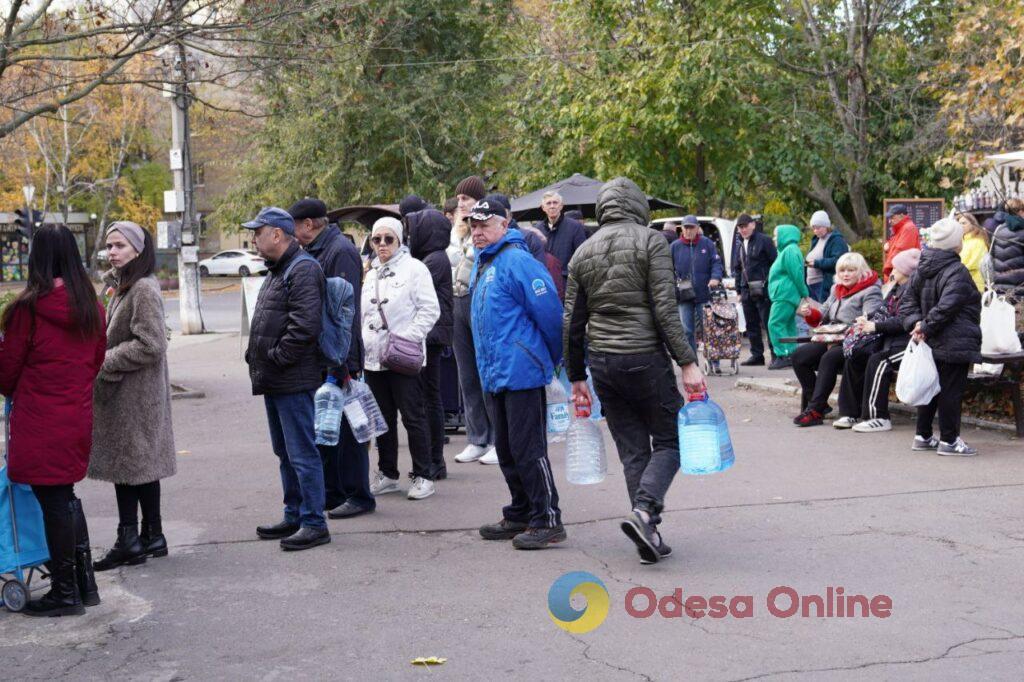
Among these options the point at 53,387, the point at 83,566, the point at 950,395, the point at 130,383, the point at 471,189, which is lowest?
the point at 83,566

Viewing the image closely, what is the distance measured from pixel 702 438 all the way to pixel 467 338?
330cm

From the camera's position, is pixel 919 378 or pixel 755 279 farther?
pixel 755 279

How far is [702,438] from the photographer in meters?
6.31

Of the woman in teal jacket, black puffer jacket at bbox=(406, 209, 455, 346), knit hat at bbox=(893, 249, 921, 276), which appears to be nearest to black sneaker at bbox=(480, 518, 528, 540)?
black puffer jacket at bbox=(406, 209, 455, 346)

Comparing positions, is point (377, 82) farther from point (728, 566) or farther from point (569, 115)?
point (728, 566)

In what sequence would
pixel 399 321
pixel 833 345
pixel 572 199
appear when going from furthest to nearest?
pixel 572 199
pixel 833 345
pixel 399 321

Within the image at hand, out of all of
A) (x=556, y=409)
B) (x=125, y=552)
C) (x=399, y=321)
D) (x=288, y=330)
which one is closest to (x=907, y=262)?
(x=556, y=409)

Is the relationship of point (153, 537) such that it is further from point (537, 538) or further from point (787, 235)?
point (787, 235)

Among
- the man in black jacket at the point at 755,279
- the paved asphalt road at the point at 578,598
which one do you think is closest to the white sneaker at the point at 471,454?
the paved asphalt road at the point at 578,598

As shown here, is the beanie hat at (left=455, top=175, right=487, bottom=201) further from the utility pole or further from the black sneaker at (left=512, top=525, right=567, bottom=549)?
the utility pole

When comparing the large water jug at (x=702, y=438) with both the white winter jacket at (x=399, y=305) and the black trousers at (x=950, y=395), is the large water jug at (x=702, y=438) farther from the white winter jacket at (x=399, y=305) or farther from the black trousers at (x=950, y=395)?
the black trousers at (x=950, y=395)

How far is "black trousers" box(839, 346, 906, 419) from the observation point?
34.0 ft

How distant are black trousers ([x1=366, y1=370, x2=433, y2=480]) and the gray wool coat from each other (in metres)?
1.94

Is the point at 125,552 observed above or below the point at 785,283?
below
